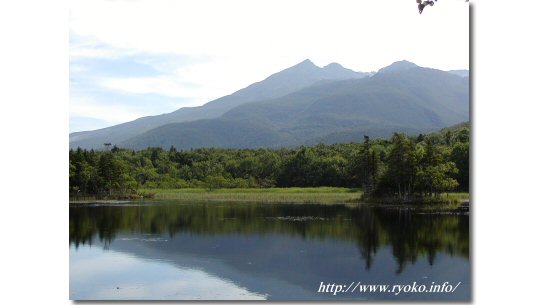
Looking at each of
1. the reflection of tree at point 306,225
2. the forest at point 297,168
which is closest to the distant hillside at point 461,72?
the forest at point 297,168

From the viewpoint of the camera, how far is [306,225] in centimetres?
1081

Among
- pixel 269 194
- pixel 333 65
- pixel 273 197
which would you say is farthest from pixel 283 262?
pixel 273 197

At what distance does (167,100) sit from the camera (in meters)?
7.61

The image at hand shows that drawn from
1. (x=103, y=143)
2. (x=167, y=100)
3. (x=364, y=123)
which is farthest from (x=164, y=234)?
(x=364, y=123)

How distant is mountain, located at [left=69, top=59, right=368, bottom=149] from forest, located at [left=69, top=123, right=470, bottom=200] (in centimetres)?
22

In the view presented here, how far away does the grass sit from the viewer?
10.6 m

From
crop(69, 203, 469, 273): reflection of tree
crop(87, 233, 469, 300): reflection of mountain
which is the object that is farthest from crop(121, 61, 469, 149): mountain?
crop(87, 233, 469, 300): reflection of mountain

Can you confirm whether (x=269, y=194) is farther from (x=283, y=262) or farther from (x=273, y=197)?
(x=283, y=262)

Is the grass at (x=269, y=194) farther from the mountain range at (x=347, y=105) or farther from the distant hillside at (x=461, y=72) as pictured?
the distant hillside at (x=461, y=72)

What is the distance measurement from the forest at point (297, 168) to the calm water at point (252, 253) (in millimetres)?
468

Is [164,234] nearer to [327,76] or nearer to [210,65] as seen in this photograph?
[210,65]
